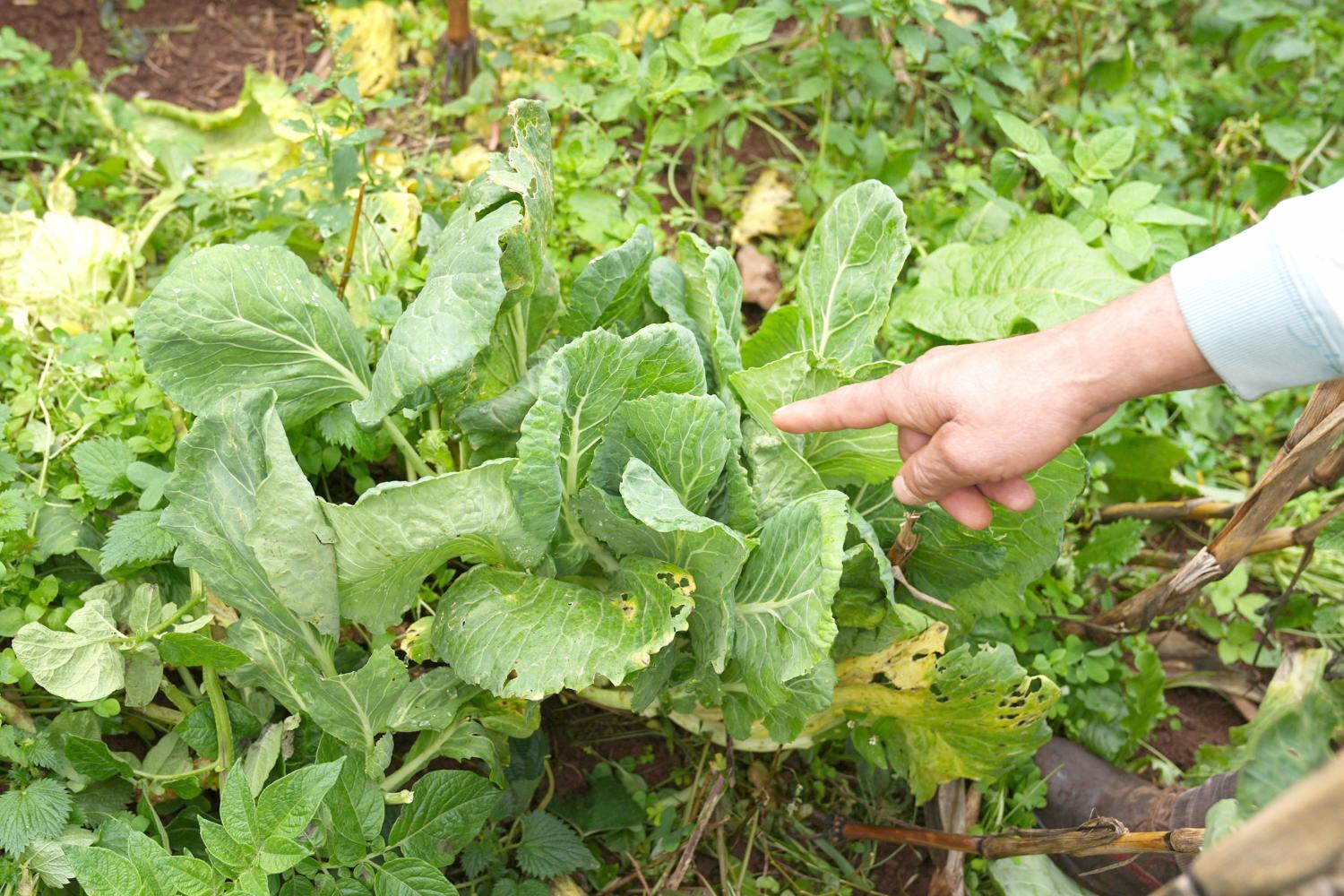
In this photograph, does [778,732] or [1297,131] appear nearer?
[778,732]

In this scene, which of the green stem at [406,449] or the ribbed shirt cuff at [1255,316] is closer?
the ribbed shirt cuff at [1255,316]

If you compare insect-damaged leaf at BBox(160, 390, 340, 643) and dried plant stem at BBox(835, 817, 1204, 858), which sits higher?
insect-damaged leaf at BBox(160, 390, 340, 643)

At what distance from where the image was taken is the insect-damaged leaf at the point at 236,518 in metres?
1.79

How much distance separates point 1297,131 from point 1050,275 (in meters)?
1.66

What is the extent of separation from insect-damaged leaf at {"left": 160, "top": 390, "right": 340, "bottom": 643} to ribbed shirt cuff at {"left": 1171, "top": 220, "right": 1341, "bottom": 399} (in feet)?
4.67

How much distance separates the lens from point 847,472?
2.17 meters

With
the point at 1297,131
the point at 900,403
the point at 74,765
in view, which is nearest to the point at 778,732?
the point at 900,403

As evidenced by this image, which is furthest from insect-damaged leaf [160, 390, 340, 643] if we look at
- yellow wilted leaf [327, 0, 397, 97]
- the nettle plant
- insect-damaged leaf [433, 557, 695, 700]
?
yellow wilted leaf [327, 0, 397, 97]

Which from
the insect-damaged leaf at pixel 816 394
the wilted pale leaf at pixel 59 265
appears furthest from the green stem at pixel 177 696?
the insect-damaged leaf at pixel 816 394

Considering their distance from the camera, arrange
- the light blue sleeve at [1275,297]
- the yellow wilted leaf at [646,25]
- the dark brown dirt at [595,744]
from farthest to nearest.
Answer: the yellow wilted leaf at [646,25] → the dark brown dirt at [595,744] → the light blue sleeve at [1275,297]

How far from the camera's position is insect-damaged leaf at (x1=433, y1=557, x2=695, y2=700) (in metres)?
1.68

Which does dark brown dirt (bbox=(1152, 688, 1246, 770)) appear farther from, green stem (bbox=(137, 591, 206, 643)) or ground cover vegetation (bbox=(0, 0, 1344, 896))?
green stem (bbox=(137, 591, 206, 643))

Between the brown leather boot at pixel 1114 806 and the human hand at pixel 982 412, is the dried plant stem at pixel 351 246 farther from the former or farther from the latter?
the brown leather boot at pixel 1114 806

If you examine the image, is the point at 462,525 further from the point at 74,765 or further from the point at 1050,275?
the point at 1050,275
